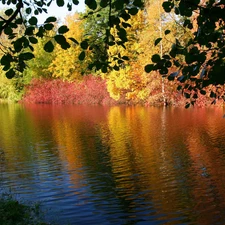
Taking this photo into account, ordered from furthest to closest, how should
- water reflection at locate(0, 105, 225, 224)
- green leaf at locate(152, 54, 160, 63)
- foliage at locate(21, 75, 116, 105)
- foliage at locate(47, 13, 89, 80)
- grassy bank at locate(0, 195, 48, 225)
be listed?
1. foliage at locate(47, 13, 89, 80)
2. foliage at locate(21, 75, 116, 105)
3. water reflection at locate(0, 105, 225, 224)
4. grassy bank at locate(0, 195, 48, 225)
5. green leaf at locate(152, 54, 160, 63)

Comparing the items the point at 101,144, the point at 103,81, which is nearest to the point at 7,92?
the point at 103,81

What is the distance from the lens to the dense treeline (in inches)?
1347

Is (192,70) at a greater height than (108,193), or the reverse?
(192,70)

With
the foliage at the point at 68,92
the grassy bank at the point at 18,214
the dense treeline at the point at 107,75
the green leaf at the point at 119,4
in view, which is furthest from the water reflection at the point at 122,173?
the foliage at the point at 68,92

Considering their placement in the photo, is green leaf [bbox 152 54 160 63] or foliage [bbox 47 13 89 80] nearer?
green leaf [bbox 152 54 160 63]

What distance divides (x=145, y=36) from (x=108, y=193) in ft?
86.5

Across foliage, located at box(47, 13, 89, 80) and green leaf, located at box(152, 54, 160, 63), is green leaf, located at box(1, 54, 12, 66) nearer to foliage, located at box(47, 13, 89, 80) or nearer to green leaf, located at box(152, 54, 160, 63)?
green leaf, located at box(152, 54, 160, 63)

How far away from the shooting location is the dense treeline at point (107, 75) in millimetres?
34219

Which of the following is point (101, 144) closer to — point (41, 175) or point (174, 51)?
point (41, 175)

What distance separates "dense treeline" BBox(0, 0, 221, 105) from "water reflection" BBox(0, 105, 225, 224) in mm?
8500

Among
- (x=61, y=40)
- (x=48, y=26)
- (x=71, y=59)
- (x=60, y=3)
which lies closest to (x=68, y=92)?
(x=71, y=59)

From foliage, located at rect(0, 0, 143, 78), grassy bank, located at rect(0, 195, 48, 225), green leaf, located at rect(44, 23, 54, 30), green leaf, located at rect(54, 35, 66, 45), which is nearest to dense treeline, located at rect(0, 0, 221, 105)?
grassy bank, located at rect(0, 195, 48, 225)

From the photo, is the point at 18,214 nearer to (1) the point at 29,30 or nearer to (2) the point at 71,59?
(1) the point at 29,30

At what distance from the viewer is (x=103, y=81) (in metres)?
44.5
